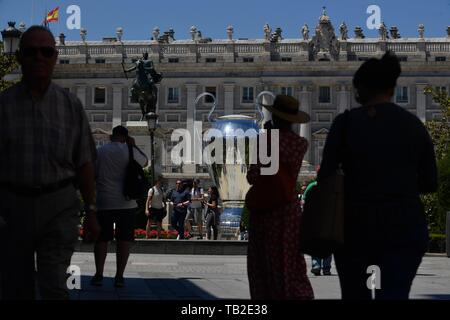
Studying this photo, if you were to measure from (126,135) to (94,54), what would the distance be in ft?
211

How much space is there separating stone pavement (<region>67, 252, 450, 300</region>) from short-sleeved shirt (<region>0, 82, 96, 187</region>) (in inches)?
126

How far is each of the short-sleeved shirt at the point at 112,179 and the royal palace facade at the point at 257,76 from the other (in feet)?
190

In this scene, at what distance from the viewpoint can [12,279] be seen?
194 inches

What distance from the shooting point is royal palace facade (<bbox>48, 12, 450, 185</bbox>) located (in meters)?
68.5

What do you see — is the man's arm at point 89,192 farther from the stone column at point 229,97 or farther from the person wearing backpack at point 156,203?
the stone column at point 229,97

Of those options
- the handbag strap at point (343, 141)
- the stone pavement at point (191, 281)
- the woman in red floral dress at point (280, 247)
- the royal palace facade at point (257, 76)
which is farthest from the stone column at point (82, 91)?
the handbag strap at point (343, 141)

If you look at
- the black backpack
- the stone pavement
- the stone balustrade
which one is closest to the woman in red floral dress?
the stone pavement

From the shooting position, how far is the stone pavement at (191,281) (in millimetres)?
8867

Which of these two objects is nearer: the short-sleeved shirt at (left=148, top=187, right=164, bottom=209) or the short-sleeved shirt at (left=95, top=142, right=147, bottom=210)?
the short-sleeved shirt at (left=95, top=142, right=147, bottom=210)

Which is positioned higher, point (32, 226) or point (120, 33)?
point (120, 33)

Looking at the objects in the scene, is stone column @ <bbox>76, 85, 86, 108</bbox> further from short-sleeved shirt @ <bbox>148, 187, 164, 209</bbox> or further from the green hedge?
short-sleeved shirt @ <bbox>148, 187, 164, 209</bbox>

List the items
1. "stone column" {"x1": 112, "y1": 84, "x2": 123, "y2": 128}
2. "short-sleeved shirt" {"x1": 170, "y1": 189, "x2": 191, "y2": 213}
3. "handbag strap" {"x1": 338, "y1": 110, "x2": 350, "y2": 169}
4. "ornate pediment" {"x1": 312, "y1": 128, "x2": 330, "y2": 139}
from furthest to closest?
1. "stone column" {"x1": 112, "y1": 84, "x2": 123, "y2": 128}
2. "ornate pediment" {"x1": 312, "y1": 128, "x2": 330, "y2": 139}
3. "short-sleeved shirt" {"x1": 170, "y1": 189, "x2": 191, "y2": 213}
4. "handbag strap" {"x1": 338, "y1": 110, "x2": 350, "y2": 169}

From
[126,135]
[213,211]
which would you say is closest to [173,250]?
[213,211]

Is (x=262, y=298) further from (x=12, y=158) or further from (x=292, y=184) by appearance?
(x=12, y=158)
